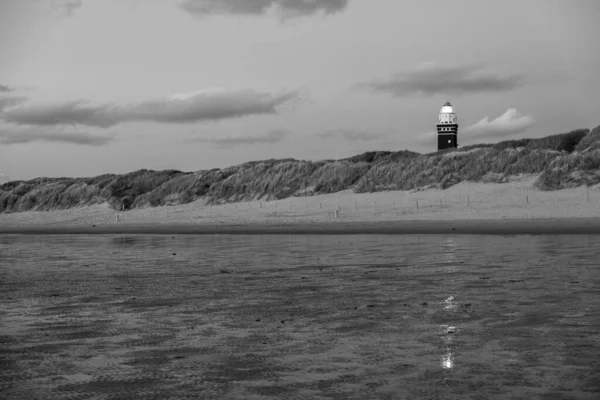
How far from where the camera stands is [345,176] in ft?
169

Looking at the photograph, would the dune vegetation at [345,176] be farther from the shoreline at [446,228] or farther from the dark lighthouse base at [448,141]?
the dark lighthouse base at [448,141]

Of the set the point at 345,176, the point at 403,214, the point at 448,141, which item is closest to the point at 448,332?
the point at 403,214

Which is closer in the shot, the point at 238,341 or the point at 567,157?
the point at 238,341

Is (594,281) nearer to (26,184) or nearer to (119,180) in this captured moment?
(119,180)

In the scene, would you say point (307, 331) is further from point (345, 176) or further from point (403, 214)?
point (345, 176)

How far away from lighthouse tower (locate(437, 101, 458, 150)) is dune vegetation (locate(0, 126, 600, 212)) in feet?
113

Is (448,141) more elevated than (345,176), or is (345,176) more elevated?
(448,141)

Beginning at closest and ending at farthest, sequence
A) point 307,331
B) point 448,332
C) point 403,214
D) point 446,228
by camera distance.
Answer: point 448,332 < point 307,331 < point 446,228 < point 403,214

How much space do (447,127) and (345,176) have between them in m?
43.6

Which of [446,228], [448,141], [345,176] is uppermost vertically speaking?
[448,141]

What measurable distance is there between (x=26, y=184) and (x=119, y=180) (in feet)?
62.3

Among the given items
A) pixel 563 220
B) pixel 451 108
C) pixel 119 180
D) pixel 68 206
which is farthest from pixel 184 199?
pixel 451 108

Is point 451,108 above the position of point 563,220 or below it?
above

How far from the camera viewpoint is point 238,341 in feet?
21.8
